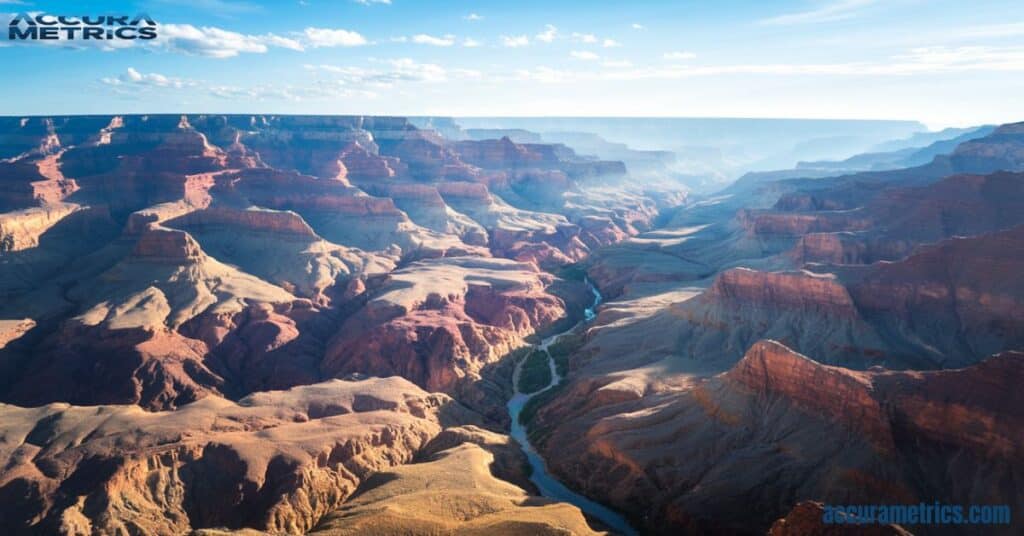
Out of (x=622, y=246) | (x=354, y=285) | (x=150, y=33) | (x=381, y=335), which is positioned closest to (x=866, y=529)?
(x=381, y=335)

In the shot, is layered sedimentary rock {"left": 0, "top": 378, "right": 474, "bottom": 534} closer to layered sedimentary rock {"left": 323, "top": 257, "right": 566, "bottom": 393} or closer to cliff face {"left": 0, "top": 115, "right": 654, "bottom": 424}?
cliff face {"left": 0, "top": 115, "right": 654, "bottom": 424}

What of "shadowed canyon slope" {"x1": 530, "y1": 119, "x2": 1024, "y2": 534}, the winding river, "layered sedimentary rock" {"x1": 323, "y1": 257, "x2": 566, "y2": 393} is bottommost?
the winding river

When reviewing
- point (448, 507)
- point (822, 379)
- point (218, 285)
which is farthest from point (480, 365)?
point (822, 379)

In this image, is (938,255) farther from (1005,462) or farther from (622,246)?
(622,246)

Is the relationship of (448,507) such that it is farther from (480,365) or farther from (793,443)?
(480,365)

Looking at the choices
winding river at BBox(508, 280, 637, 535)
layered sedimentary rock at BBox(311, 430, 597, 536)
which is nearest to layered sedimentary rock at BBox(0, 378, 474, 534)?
layered sedimentary rock at BBox(311, 430, 597, 536)

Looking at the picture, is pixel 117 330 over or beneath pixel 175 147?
beneath

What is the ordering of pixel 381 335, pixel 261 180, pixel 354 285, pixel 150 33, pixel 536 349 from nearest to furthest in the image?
1. pixel 150 33
2. pixel 381 335
3. pixel 536 349
4. pixel 354 285
5. pixel 261 180

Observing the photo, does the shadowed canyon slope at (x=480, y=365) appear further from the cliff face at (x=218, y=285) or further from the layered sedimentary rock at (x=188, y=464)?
the cliff face at (x=218, y=285)
